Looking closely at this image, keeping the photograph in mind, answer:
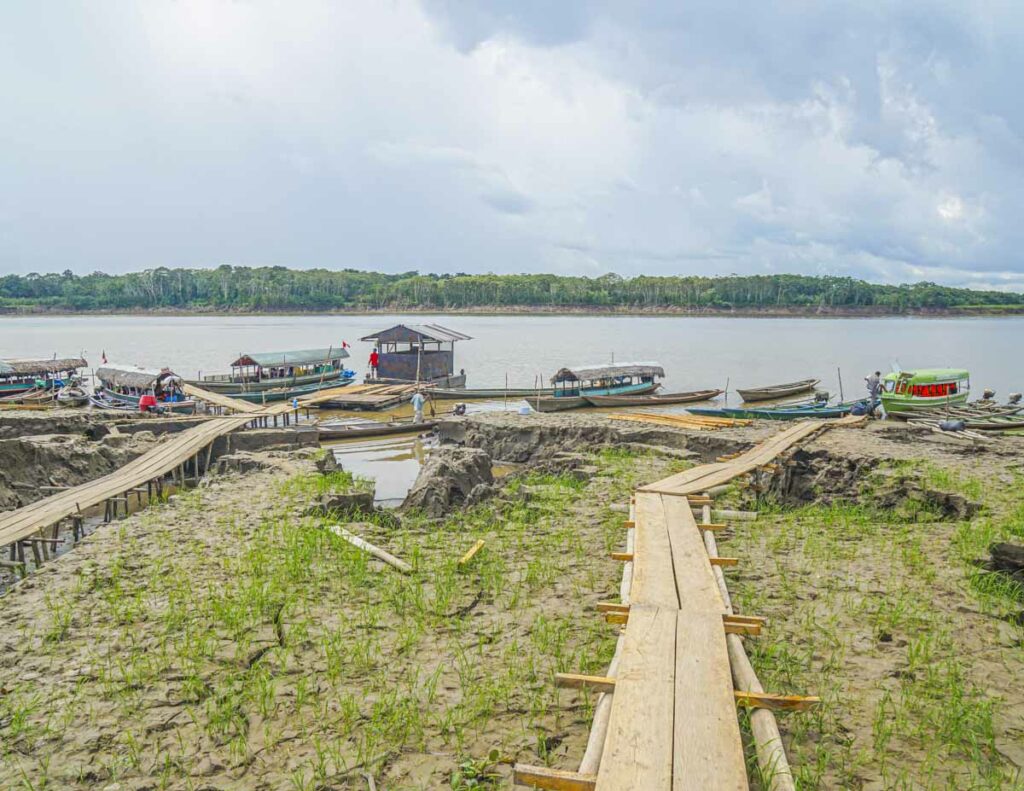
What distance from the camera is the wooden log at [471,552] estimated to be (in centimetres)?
815

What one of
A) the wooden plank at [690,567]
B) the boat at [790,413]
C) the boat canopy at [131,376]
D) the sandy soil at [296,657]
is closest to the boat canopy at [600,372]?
the boat at [790,413]

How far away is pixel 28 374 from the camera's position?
3500 cm

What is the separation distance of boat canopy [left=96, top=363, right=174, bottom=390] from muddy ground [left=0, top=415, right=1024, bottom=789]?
21391mm

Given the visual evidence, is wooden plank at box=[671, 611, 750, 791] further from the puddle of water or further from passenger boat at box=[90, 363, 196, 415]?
passenger boat at box=[90, 363, 196, 415]

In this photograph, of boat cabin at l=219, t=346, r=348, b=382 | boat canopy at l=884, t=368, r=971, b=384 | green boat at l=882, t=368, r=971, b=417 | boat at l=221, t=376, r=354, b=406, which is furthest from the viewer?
boat cabin at l=219, t=346, r=348, b=382

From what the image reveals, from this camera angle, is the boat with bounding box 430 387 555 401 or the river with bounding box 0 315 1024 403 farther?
the river with bounding box 0 315 1024 403

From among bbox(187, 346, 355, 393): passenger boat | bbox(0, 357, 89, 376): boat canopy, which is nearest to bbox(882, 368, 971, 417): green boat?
bbox(187, 346, 355, 393): passenger boat

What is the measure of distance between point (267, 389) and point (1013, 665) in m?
33.1

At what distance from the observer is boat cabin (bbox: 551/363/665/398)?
34.5 metres

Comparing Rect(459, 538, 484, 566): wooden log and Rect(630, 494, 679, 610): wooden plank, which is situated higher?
Rect(630, 494, 679, 610): wooden plank

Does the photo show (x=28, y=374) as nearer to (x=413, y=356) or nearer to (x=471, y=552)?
(x=413, y=356)

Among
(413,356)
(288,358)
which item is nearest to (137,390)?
(288,358)

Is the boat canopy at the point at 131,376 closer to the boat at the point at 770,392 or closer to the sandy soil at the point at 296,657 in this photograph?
the sandy soil at the point at 296,657

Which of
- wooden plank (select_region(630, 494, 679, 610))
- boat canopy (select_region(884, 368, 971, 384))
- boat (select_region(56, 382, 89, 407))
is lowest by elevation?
boat (select_region(56, 382, 89, 407))
